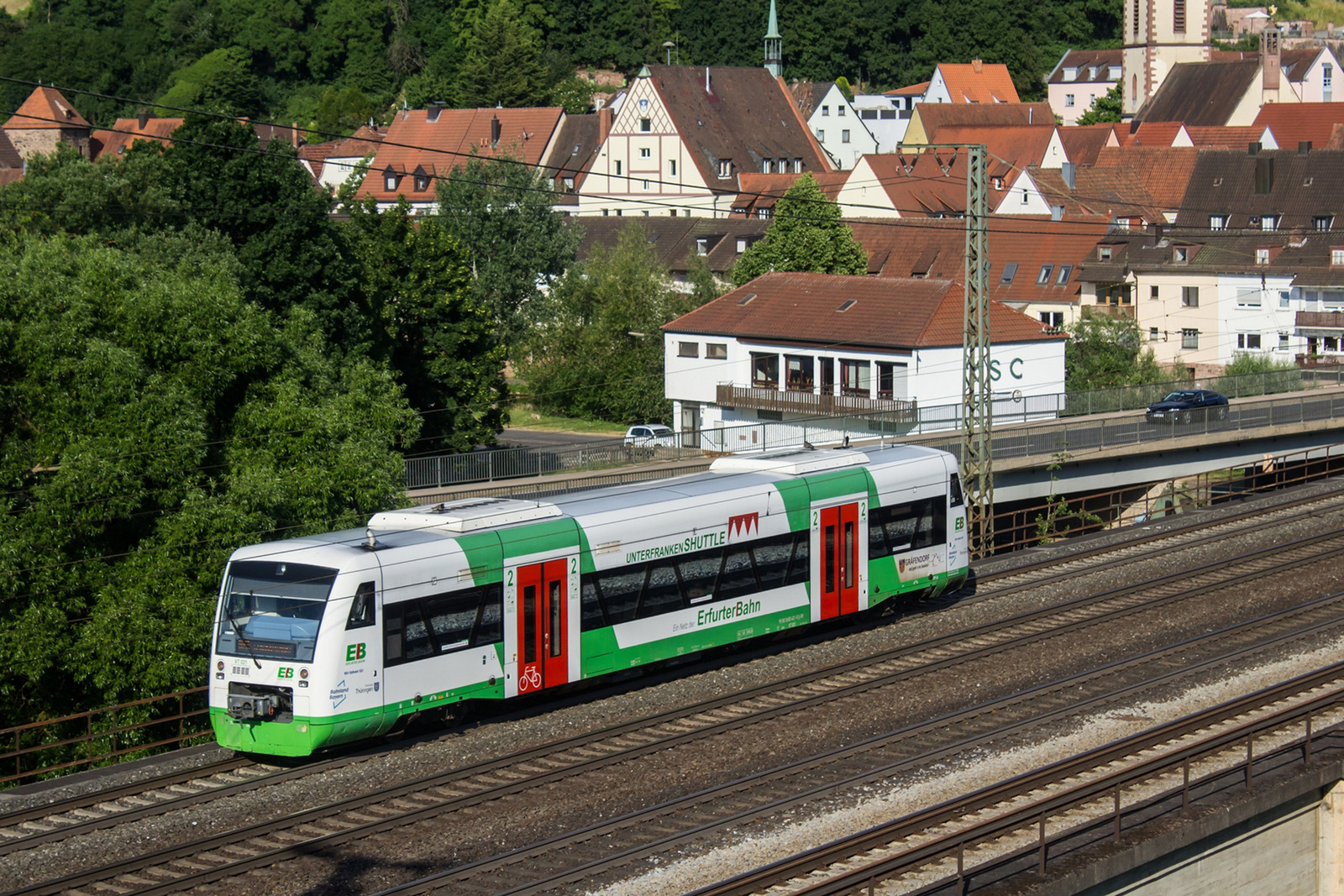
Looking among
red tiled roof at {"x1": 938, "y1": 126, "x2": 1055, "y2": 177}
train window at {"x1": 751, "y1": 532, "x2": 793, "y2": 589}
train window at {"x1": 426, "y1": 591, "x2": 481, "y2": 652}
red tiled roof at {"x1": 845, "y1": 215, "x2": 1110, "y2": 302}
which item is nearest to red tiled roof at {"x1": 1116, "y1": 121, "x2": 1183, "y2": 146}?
red tiled roof at {"x1": 938, "y1": 126, "x2": 1055, "y2": 177}

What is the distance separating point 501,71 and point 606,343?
6828 cm

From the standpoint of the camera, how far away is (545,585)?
60.6 ft

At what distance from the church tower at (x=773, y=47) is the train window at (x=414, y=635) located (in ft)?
365

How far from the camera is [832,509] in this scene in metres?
22.2

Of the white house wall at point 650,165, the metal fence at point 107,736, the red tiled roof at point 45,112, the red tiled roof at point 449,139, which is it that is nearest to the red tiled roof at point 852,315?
the metal fence at point 107,736

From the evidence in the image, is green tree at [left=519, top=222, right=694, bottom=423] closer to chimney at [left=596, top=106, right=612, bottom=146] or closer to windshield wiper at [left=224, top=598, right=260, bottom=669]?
chimney at [left=596, top=106, right=612, bottom=146]

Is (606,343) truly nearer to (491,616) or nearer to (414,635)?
(491,616)

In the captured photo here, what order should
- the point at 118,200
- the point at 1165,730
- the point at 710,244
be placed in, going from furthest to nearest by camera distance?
the point at 710,244 → the point at 118,200 → the point at 1165,730

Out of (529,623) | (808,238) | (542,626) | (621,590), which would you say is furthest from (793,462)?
(808,238)

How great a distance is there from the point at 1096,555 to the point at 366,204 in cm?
2775

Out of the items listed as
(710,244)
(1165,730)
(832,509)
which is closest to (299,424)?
(832,509)

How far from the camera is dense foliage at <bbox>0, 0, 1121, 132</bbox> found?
135875mm

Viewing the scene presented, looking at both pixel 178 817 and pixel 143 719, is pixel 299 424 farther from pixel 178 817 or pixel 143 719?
pixel 178 817

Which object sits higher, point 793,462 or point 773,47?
point 773,47
